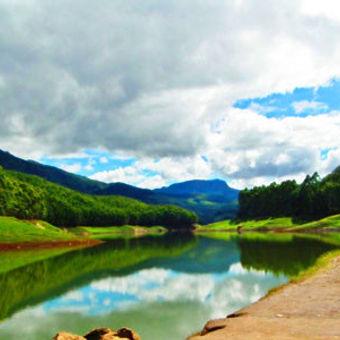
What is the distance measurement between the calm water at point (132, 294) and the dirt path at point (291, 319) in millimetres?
→ 4126

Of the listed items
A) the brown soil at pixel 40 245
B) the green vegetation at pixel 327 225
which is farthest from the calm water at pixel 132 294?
the green vegetation at pixel 327 225

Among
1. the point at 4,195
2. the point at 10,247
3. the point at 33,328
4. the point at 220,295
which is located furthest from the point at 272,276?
the point at 4,195

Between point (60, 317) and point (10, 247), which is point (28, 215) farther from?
point (60, 317)

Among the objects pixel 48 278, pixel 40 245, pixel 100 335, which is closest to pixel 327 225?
pixel 40 245

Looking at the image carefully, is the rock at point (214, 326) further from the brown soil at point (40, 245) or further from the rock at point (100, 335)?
the brown soil at point (40, 245)

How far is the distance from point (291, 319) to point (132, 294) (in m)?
21.9

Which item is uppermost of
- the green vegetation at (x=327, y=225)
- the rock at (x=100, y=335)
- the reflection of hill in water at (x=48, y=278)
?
the green vegetation at (x=327, y=225)

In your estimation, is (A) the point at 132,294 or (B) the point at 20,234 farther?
(B) the point at 20,234

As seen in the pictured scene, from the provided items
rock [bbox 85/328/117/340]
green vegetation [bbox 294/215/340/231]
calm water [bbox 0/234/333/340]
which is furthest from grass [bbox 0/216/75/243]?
green vegetation [bbox 294/215/340/231]

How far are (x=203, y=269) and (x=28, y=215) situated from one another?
12472cm

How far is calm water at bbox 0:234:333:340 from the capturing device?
88.3ft

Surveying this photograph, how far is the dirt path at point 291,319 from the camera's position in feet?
55.7

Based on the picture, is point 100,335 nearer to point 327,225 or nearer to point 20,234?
point 20,234

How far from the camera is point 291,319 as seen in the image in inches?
813
